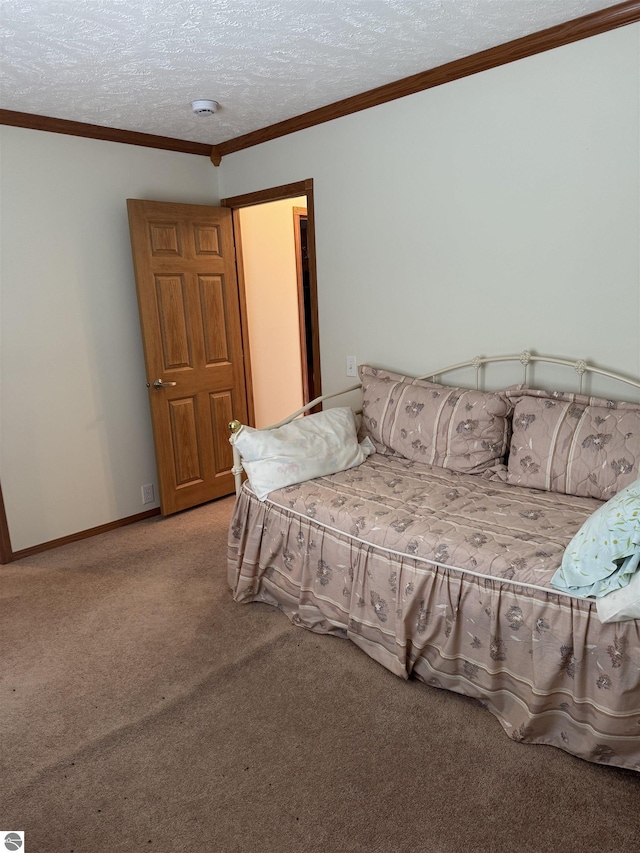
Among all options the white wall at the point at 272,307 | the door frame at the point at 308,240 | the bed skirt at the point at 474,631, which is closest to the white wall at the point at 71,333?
the door frame at the point at 308,240

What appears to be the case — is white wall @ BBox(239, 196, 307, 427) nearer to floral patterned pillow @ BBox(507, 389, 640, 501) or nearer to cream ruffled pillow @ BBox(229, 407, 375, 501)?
cream ruffled pillow @ BBox(229, 407, 375, 501)

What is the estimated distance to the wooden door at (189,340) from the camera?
146 inches

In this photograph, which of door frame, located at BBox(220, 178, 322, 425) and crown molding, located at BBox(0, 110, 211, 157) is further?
door frame, located at BBox(220, 178, 322, 425)

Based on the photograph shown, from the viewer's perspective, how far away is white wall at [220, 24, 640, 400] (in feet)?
8.08

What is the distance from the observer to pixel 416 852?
164 centimetres

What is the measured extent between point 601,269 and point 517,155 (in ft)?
2.08

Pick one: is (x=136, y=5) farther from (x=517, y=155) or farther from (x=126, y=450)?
(x=126, y=450)

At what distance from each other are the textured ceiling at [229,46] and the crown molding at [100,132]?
7 centimetres

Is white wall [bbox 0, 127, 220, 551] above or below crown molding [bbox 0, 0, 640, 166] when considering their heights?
below

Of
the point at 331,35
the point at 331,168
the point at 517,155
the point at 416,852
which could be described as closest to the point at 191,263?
the point at 331,168

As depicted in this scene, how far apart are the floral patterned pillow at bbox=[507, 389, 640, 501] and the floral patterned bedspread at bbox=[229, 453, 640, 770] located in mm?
72

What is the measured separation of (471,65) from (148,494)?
2999 millimetres
